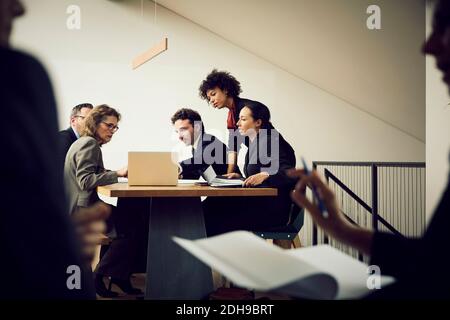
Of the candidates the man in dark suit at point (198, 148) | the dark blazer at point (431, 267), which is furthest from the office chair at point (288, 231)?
the dark blazer at point (431, 267)

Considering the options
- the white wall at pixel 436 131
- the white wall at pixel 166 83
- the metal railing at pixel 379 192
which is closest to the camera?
the white wall at pixel 436 131

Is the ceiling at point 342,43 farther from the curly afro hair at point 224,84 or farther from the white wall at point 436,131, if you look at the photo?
the curly afro hair at point 224,84

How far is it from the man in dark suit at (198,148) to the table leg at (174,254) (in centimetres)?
100

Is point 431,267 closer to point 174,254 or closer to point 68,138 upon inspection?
point 174,254

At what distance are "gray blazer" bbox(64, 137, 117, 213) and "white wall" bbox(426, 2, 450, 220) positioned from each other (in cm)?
191

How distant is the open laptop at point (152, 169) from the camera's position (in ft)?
8.46

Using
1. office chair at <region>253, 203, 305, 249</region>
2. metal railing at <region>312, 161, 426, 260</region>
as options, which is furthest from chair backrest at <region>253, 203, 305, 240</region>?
metal railing at <region>312, 161, 426, 260</region>

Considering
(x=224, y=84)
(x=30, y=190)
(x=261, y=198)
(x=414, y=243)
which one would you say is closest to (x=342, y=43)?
(x=224, y=84)

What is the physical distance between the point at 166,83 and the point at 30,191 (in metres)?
4.84

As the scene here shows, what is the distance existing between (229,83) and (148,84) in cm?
167

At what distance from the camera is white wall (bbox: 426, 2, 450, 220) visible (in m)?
2.73

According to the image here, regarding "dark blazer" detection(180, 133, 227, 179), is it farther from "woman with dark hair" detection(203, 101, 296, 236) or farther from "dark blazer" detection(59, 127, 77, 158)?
"dark blazer" detection(59, 127, 77, 158)

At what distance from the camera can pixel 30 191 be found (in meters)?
0.37

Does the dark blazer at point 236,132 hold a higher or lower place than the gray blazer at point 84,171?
higher
